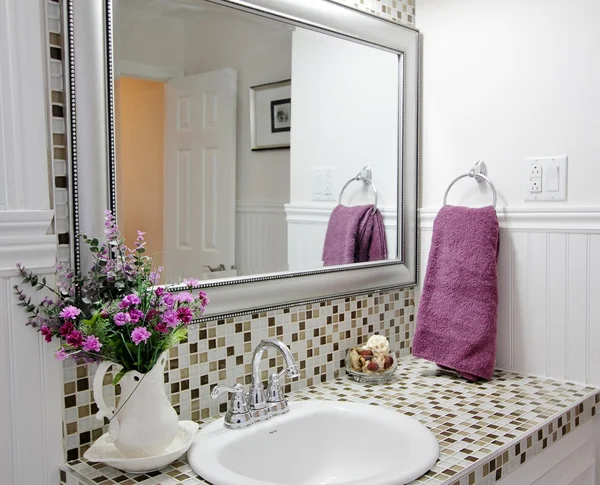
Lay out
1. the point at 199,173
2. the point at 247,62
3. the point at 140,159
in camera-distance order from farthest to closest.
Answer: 1. the point at 247,62
2. the point at 199,173
3. the point at 140,159

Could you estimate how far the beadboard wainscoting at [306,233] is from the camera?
1577 mm

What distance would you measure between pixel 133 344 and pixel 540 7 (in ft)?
4.24

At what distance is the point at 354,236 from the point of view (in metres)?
1.74

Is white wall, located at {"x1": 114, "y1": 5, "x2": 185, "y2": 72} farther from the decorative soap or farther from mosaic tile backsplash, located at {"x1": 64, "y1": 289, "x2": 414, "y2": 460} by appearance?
the decorative soap

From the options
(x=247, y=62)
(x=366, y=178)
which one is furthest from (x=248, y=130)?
(x=366, y=178)

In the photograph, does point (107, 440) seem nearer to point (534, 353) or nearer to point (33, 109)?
point (33, 109)

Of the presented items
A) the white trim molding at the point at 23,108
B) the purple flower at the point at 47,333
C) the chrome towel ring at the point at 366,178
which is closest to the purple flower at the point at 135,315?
the purple flower at the point at 47,333

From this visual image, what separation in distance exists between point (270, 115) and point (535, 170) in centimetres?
69

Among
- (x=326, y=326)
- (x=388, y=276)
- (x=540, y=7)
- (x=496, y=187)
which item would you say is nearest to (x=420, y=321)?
(x=388, y=276)

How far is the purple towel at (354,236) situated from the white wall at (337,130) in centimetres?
2

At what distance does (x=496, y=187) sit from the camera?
172 centimetres

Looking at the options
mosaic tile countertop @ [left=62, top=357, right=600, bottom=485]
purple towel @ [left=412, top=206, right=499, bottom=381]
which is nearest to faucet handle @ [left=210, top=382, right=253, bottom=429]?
mosaic tile countertop @ [left=62, top=357, right=600, bottom=485]

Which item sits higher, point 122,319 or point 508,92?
point 508,92

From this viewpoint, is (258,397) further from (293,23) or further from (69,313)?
(293,23)
